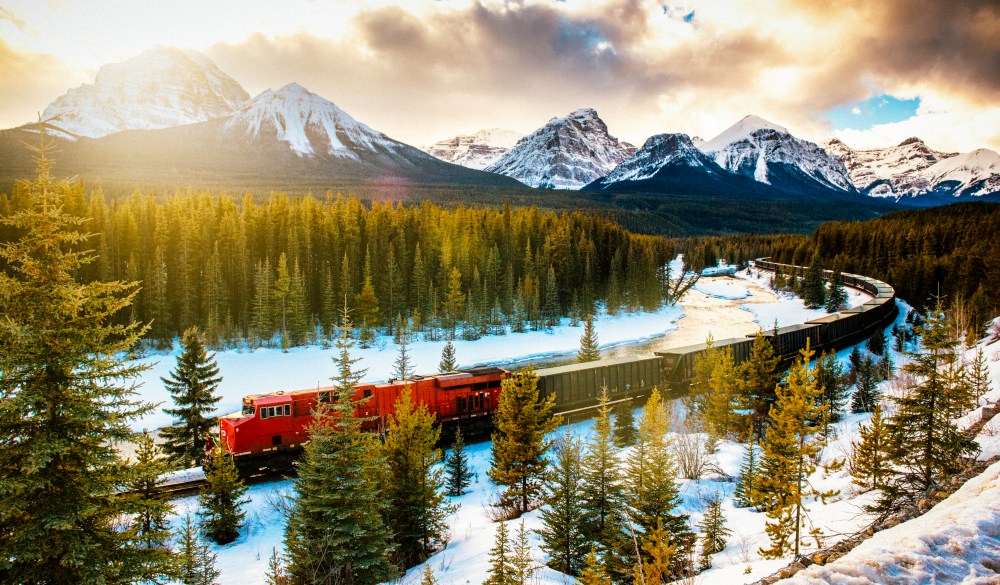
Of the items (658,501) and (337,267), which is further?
(337,267)

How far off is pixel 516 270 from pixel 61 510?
2973 inches

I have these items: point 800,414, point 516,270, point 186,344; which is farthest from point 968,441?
point 516,270

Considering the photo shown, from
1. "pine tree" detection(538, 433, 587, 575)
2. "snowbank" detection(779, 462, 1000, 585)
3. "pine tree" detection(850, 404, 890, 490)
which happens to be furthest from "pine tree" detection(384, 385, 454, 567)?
"snowbank" detection(779, 462, 1000, 585)

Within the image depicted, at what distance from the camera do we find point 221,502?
805 inches

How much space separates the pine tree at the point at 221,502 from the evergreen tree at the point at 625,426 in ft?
59.7

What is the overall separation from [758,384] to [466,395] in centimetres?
1684

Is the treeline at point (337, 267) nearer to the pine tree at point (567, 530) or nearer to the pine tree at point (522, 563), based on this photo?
the pine tree at point (567, 530)

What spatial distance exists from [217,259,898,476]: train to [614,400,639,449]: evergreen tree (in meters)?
0.69

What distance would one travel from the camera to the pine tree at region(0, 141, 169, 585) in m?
8.93

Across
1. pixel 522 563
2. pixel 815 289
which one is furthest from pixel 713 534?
pixel 815 289

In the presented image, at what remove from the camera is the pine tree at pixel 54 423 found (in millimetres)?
8930

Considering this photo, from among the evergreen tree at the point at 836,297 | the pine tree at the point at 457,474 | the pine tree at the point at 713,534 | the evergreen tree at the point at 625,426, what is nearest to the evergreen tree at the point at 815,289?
the evergreen tree at the point at 836,297

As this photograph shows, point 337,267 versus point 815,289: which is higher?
point 337,267

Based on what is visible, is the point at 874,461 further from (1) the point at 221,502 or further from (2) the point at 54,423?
(1) the point at 221,502
